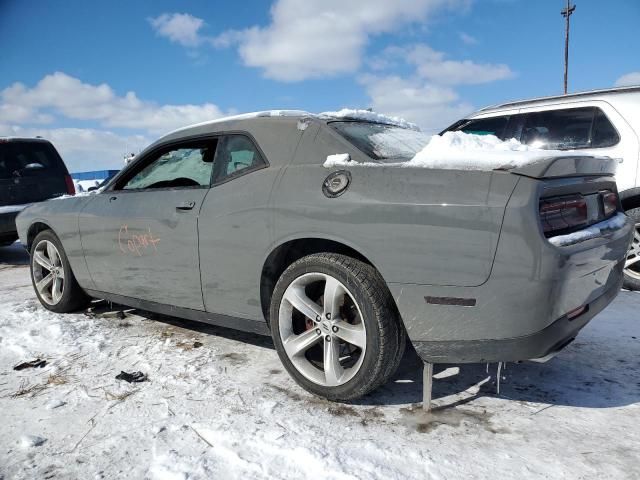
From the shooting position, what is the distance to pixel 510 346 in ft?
6.50

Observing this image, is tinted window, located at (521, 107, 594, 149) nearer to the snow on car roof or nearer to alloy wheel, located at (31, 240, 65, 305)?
the snow on car roof

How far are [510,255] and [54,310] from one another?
3.97 meters

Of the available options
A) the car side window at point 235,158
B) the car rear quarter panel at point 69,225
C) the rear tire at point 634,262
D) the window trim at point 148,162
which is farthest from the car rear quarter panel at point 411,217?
the rear tire at point 634,262

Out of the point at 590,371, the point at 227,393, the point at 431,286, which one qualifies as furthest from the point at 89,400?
the point at 590,371

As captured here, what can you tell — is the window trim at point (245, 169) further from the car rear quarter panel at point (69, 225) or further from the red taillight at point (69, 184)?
the red taillight at point (69, 184)

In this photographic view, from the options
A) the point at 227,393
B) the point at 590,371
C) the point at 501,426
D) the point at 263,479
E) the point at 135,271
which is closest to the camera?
the point at 263,479

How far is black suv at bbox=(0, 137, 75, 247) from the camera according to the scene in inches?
280

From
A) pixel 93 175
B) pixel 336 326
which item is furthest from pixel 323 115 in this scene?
pixel 93 175

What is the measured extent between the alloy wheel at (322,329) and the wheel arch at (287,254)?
177 mm

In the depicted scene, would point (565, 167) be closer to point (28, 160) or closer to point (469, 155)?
point (469, 155)

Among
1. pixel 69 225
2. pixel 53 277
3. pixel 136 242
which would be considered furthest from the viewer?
pixel 53 277

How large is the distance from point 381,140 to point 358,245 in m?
0.86

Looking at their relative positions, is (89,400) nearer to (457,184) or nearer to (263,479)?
(263,479)

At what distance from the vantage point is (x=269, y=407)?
7.87 ft
